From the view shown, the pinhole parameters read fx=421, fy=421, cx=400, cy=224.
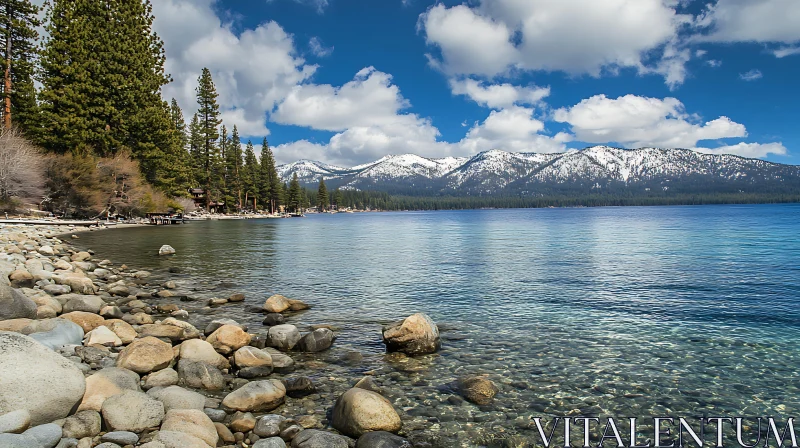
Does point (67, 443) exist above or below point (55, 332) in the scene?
below

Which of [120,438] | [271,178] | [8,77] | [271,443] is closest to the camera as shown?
[120,438]

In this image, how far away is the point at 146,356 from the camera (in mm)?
7734

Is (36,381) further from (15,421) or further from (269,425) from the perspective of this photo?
(269,425)

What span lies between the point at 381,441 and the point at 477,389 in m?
2.41

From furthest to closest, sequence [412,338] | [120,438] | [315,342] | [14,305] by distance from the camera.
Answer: [315,342] < [412,338] < [14,305] < [120,438]

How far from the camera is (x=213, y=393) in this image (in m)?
7.36

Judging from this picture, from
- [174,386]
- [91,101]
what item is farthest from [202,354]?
[91,101]

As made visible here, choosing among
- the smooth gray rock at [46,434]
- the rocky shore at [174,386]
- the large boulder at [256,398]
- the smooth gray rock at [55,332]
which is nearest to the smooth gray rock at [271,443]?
the rocky shore at [174,386]

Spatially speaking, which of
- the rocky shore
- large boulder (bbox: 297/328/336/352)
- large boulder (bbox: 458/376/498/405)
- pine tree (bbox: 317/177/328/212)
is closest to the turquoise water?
large boulder (bbox: 458/376/498/405)

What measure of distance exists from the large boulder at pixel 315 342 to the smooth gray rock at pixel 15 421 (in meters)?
5.39

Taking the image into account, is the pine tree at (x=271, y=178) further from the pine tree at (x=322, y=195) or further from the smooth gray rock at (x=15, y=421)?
the smooth gray rock at (x=15, y=421)

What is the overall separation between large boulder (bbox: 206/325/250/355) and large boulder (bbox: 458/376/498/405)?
4.98 metres

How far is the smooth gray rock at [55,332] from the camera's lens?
7.98 meters

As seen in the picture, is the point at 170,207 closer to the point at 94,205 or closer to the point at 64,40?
the point at 94,205
